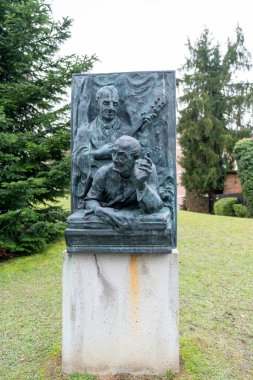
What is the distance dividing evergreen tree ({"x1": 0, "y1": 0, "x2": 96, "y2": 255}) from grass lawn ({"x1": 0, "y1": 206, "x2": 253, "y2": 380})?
590 mm

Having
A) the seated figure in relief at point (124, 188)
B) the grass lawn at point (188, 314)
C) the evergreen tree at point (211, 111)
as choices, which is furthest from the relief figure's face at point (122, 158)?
the evergreen tree at point (211, 111)

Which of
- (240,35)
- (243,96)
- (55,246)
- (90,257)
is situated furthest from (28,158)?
(240,35)

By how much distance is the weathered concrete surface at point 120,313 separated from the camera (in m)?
2.06

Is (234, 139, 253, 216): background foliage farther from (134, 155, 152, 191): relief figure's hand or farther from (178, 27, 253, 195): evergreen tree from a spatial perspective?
(134, 155, 152, 191): relief figure's hand

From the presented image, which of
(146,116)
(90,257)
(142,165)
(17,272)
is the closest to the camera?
(142,165)

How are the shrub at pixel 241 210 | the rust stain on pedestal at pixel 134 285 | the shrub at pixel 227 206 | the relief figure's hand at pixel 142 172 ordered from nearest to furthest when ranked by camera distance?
the relief figure's hand at pixel 142 172 → the rust stain on pedestal at pixel 134 285 → the shrub at pixel 241 210 → the shrub at pixel 227 206

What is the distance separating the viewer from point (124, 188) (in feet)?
6.89

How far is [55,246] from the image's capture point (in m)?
5.82

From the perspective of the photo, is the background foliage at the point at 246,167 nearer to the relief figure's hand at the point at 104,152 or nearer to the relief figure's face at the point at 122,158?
the relief figure's hand at the point at 104,152

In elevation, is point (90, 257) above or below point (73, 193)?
below

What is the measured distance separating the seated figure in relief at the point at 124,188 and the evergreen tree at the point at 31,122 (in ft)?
9.07

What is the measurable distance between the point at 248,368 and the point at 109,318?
112 centimetres

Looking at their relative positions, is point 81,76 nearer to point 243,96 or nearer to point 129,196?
point 129,196

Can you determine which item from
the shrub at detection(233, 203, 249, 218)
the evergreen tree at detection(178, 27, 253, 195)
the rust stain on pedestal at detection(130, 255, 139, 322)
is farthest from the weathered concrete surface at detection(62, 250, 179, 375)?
the evergreen tree at detection(178, 27, 253, 195)
